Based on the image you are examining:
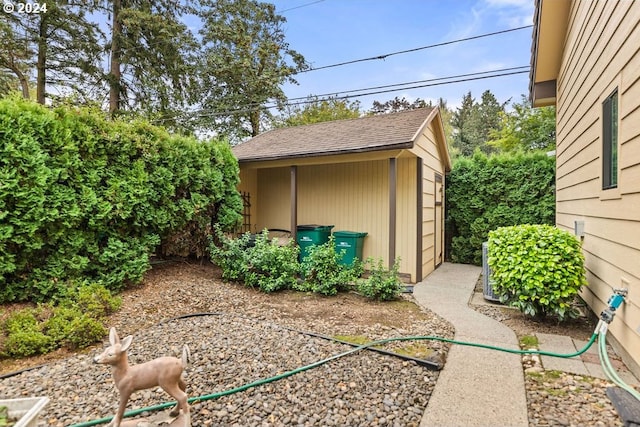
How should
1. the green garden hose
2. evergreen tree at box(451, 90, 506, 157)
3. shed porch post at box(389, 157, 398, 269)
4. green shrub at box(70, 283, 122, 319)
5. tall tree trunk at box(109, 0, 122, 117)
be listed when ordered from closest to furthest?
the green garden hose → green shrub at box(70, 283, 122, 319) → shed porch post at box(389, 157, 398, 269) → tall tree trunk at box(109, 0, 122, 117) → evergreen tree at box(451, 90, 506, 157)

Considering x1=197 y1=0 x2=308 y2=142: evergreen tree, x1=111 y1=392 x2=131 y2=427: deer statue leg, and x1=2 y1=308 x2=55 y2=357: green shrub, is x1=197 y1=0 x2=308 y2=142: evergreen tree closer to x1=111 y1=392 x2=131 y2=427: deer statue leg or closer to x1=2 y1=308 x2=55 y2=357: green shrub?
x1=2 y1=308 x2=55 y2=357: green shrub

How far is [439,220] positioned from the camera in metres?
7.91

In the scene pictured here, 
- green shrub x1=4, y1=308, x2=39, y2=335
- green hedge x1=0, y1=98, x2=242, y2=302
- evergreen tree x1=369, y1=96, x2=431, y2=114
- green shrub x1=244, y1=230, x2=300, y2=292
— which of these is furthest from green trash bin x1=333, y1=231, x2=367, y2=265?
evergreen tree x1=369, y1=96, x2=431, y2=114

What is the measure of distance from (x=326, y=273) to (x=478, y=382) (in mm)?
2827

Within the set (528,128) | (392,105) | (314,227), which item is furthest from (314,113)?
(314,227)

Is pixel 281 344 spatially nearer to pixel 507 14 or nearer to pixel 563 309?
pixel 563 309

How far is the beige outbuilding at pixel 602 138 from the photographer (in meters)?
2.56

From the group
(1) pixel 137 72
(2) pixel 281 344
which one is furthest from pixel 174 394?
(1) pixel 137 72

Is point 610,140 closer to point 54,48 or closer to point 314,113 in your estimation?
point 54,48

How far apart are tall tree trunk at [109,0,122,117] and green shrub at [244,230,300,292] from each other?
9.21 m

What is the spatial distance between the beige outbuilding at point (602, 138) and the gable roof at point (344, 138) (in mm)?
2216

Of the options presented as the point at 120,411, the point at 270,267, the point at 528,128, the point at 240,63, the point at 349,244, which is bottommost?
the point at 120,411

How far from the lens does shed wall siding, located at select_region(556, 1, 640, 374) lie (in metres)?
2.54

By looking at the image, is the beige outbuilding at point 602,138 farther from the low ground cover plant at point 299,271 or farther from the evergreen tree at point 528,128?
the evergreen tree at point 528,128
